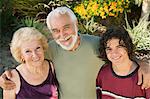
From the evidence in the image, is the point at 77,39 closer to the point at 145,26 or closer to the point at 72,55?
the point at 72,55

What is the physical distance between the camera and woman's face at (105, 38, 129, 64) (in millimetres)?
2916

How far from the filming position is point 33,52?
3.01 meters

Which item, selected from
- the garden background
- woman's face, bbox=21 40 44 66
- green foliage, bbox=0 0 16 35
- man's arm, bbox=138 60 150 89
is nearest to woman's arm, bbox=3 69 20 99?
woman's face, bbox=21 40 44 66

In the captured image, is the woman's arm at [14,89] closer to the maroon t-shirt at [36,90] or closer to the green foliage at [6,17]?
the maroon t-shirt at [36,90]

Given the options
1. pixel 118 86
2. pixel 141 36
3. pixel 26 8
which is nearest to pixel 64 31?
pixel 118 86

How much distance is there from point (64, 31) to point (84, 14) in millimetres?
4121

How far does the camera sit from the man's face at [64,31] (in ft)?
10.0

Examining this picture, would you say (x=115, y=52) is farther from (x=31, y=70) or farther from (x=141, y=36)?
(x=141, y=36)

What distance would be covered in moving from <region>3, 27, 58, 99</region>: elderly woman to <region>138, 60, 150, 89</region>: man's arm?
2.05 feet

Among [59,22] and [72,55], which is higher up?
[59,22]

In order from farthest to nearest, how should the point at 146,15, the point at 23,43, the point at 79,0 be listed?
the point at 79,0 → the point at 146,15 → the point at 23,43

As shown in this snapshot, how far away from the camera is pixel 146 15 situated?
686cm

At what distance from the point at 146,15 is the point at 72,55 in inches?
155

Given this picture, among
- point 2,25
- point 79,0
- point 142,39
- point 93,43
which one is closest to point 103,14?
point 79,0
